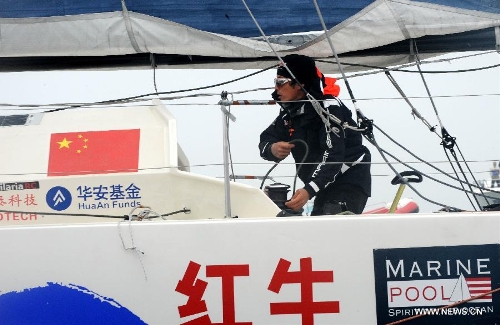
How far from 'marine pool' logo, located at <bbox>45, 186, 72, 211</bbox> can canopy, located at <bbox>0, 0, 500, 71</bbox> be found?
74 centimetres

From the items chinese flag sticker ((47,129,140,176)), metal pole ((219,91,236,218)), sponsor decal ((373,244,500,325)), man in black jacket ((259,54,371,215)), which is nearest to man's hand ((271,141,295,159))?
man in black jacket ((259,54,371,215))

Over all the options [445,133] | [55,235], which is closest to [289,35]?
[445,133]

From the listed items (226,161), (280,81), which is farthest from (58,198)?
(280,81)

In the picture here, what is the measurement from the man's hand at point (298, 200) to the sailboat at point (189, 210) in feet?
0.23

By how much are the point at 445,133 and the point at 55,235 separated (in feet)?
5.78

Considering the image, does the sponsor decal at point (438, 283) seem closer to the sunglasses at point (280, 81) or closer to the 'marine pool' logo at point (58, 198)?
the sunglasses at point (280, 81)

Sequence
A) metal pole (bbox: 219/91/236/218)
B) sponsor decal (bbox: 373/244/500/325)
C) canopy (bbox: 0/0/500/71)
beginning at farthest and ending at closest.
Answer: canopy (bbox: 0/0/500/71), metal pole (bbox: 219/91/236/218), sponsor decal (bbox: 373/244/500/325)

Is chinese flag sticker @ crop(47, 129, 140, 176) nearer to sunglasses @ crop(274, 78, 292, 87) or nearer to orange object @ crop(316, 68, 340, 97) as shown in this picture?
sunglasses @ crop(274, 78, 292, 87)

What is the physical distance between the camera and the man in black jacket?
135 inches

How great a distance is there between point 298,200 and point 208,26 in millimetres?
992

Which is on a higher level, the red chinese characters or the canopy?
the canopy

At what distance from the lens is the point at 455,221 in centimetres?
301

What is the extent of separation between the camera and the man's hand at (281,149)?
357 centimetres

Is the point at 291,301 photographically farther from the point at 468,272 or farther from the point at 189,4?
the point at 189,4
